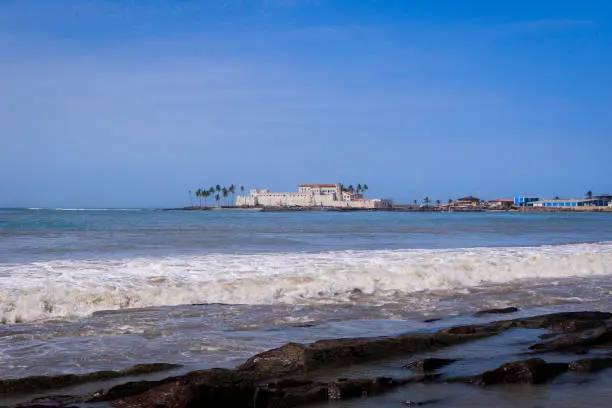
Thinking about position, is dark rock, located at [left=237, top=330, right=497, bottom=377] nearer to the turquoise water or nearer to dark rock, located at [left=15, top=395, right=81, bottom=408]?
dark rock, located at [left=15, top=395, right=81, bottom=408]

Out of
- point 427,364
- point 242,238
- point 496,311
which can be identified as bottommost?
point 242,238

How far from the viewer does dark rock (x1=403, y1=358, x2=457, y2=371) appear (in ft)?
20.8

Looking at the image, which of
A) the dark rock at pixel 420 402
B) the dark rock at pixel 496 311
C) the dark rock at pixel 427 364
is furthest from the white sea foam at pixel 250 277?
the dark rock at pixel 420 402

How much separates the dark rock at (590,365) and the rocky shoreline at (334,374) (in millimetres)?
10

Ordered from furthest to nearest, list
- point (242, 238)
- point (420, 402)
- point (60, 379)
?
point (242, 238)
point (60, 379)
point (420, 402)

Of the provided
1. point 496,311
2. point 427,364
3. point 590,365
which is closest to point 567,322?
point 496,311

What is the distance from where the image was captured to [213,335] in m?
8.29

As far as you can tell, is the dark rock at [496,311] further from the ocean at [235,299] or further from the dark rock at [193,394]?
the dark rock at [193,394]

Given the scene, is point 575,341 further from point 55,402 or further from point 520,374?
point 55,402

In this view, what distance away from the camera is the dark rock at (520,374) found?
232 inches

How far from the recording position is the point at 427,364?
639 cm

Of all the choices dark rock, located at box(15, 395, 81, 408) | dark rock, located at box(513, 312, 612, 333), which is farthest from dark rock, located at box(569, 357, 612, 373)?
dark rock, located at box(15, 395, 81, 408)

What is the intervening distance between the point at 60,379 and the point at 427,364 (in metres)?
3.66

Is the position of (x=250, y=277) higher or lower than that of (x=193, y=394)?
lower
